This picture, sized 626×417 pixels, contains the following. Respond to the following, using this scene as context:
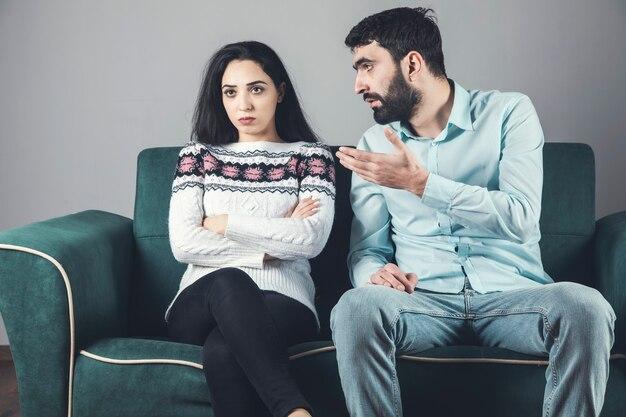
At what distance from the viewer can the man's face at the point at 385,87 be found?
205 cm

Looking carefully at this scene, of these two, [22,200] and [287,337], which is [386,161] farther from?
[22,200]

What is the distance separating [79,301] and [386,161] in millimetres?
803

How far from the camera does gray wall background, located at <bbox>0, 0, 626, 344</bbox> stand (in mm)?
2641

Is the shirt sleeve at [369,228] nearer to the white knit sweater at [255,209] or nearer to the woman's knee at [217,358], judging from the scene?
the white knit sweater at [255,209]

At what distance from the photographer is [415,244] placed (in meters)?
2.04

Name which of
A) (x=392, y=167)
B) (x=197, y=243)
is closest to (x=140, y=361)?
(x=197, y=243)

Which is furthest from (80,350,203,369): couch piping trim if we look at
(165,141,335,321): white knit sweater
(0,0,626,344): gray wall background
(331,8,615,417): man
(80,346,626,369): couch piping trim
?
(0,0,626,344): gray wall background

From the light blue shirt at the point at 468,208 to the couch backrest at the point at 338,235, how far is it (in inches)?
8.8

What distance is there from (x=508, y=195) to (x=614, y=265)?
37cm

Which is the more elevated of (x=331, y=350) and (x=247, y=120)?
(x=247, y=120)

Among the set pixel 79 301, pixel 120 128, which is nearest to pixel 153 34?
pixel 120 128

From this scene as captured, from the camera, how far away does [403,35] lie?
81.3 inches

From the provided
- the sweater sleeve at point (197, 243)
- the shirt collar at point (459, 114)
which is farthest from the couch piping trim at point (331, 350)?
the shirt collar at point (459, 114)

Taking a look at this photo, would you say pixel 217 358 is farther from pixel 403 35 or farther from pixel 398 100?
pixel 403 35
